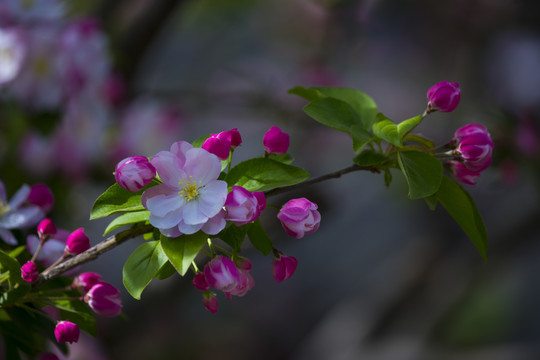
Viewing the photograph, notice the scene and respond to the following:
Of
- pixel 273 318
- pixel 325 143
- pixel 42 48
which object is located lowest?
pixel 273 318

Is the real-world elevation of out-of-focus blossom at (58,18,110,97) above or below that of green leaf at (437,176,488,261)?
below

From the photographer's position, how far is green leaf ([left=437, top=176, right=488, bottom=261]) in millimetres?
425

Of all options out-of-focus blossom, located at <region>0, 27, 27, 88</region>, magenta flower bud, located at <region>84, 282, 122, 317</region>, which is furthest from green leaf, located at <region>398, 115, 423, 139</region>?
out-of-focus blossom, located at <region>0, 27, 27, 88</region>

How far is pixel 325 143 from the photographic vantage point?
2.34 meters

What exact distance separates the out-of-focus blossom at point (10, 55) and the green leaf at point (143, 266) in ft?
1.99

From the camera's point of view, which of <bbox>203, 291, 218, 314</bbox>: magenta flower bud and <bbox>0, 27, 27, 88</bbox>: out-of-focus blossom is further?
<bbox>0, 27, 27, 88</bbox>: out-of-focus blossom

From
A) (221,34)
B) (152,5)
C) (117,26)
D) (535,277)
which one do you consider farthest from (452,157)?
(535,277)

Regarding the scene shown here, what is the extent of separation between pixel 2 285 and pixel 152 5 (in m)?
1.06

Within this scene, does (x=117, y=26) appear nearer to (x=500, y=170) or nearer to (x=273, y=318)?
(x=500, y=170)

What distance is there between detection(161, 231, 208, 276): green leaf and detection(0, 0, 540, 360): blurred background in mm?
628

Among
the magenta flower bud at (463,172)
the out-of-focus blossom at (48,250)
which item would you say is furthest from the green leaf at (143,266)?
the magenta flower bud at (463,172)

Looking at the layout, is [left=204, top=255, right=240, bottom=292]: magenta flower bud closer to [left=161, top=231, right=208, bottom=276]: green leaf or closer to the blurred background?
[left=161, top=231, right=208, bottom=276]: green leaf

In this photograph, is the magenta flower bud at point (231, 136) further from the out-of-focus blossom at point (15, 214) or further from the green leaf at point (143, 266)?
the out-of-focus blossom at point (15, 214)

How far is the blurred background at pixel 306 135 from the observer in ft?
3.58
